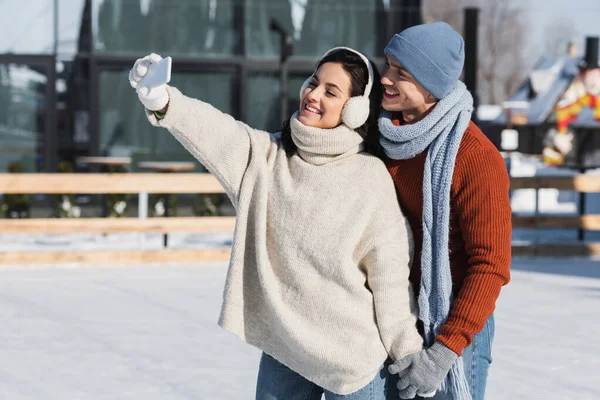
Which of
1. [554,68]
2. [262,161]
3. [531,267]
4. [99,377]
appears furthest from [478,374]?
[554,68]

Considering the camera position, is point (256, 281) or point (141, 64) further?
point (256, 281)

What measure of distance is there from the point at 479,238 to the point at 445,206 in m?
0.11

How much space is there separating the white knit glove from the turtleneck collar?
32 centimetres

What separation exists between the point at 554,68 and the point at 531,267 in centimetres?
3058

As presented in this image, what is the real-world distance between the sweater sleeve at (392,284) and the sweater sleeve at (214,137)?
350 mm

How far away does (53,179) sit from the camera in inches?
338

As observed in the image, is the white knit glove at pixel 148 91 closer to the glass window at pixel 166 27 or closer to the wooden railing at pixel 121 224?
the wooden railing at pixel 121 224

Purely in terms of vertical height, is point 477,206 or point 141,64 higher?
point 141,64

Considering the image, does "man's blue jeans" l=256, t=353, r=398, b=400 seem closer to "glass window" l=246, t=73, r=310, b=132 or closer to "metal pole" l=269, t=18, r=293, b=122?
"metal pole" l=269, t=18, r=293, b=122

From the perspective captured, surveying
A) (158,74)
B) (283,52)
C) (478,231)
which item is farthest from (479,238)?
(283,52)

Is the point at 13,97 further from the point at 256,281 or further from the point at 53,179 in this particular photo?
the point at 256,281

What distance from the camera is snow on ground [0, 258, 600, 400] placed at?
14.8 ft

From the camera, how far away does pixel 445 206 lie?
2.21m

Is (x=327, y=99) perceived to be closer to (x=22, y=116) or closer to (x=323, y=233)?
(x=323, y=233)
